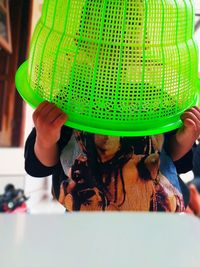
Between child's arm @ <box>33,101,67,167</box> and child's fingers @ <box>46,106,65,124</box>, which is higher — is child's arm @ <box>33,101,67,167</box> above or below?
below

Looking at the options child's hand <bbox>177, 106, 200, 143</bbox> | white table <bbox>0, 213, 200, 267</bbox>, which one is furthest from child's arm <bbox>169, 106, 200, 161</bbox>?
white table <bbox>0, 213, 200, 267</bbox>

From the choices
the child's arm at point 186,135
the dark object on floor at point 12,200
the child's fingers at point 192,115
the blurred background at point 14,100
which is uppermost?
the child's fingers at point 192,115

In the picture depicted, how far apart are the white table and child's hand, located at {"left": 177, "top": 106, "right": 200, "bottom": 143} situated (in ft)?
0.48

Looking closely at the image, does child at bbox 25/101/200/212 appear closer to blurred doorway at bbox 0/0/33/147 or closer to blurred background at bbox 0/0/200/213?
blurred background at bbox 0/0/200/213

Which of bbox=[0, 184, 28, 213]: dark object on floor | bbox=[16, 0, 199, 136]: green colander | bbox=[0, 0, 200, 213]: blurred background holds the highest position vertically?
bbox=[16, 0, 199, 136]: green colander

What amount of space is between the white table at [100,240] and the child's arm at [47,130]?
0.12m

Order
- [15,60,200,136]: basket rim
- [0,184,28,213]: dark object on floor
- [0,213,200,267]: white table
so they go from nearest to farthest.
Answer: [0,213,200,267]: white table < [15,60,200,136]: basket rim < [0,184,28,213]: dark object on floor

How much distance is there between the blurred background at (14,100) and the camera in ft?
5.84

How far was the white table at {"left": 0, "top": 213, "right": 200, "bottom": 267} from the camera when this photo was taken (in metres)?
0.39

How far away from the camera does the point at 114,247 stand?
42 cm

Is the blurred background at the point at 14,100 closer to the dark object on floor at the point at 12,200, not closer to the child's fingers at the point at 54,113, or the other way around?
the dark object on floor at the point at 12,200

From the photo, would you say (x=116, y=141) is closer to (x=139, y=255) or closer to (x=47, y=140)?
(x=47, y=140)

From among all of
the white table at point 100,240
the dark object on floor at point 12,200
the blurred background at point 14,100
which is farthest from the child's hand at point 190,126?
the blurred background at point 14,100

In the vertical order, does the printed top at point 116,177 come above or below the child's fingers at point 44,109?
below
